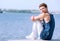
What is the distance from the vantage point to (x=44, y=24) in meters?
6.03

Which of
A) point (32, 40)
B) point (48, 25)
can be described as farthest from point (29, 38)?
point (48, 25)

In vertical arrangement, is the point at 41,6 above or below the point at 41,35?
above

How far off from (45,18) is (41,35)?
16.7 inches

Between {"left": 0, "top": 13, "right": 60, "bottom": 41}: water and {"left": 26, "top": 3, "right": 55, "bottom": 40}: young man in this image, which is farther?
{"left": 0, "top": 13, "right": 60, "bottom": 41}: water

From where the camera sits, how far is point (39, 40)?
19.3 feet

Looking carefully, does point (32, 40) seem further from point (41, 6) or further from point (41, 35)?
point (41, 6)

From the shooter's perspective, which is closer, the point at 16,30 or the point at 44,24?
the point at 44,24

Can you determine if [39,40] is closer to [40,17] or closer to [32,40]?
[32,40]

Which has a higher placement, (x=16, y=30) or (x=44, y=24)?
(x=44, y=24)

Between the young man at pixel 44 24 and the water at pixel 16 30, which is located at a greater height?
the young man at pixel 44 24

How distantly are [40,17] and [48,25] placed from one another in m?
0.26

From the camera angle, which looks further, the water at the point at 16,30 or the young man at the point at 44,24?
Result: the water at the point at 16,30

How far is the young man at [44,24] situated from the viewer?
596 centimetres

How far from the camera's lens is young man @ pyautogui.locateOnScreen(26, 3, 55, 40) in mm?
5961
